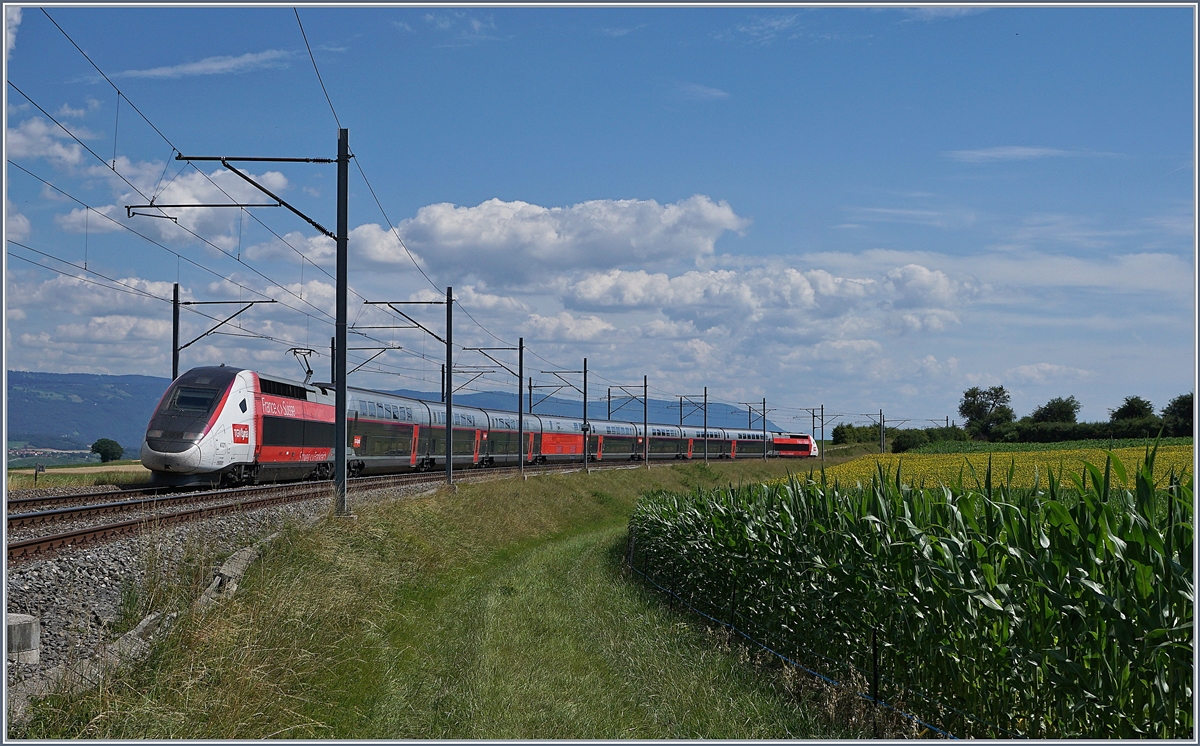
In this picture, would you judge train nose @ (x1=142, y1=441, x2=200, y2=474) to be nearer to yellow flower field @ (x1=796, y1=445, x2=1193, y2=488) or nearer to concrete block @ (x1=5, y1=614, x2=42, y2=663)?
concrete block @ (x1=5, y1=614, x2=42, y2=663)

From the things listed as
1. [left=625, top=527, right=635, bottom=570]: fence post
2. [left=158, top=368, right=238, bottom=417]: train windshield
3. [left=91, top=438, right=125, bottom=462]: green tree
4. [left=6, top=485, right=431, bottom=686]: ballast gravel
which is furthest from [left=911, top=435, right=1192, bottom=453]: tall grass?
[left=91, top=438, right=125, bottom=462]: green tree

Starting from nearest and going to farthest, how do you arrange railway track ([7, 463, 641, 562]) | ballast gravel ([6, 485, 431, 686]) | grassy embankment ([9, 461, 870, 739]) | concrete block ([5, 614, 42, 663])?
1. grassy embankment ([9, 461, 870, 739])
2. concrete block ([5, 614, 42, 663])
3. ballast gravel ([6, 485, 431, 686])
4. railway track ([7, 463, 641, 562])

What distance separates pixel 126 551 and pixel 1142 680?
12.7 meters

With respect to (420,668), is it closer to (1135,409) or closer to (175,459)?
(175,459)

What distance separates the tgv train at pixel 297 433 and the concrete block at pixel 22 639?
17517 millimetres

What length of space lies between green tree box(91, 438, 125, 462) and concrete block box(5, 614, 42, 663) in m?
69.5

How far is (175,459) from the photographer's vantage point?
2447 centimetres

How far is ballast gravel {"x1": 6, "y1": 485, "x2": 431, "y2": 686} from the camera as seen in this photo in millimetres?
8984

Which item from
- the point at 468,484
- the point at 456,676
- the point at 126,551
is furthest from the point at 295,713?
the point at 468,484

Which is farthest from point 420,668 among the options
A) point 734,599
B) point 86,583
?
point 734,599

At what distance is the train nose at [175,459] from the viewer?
80.2 ft

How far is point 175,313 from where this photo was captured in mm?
30672

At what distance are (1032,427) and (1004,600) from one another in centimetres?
6608

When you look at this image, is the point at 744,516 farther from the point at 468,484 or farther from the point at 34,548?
the point at 468,484
